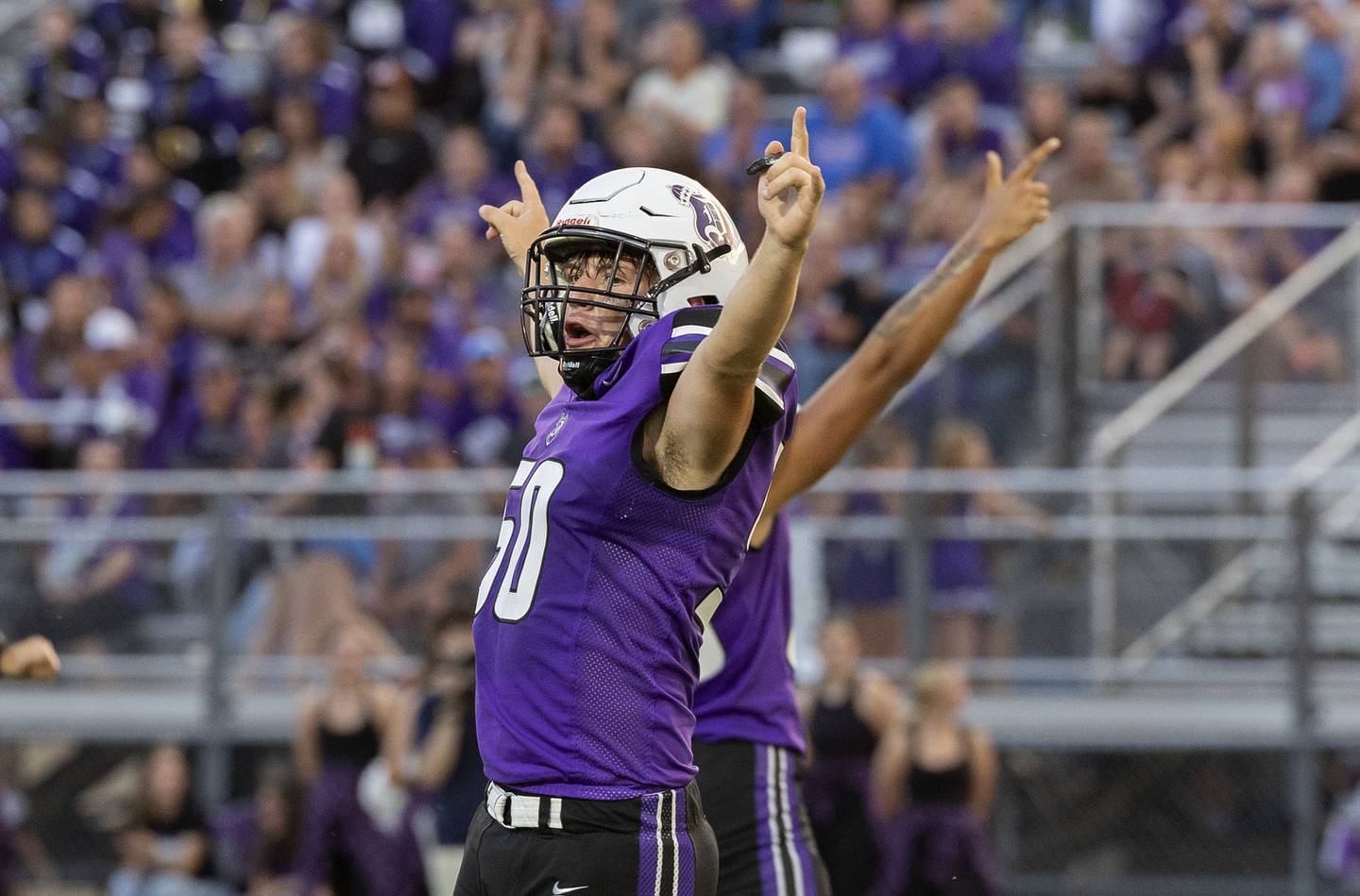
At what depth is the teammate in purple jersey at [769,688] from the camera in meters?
4.79

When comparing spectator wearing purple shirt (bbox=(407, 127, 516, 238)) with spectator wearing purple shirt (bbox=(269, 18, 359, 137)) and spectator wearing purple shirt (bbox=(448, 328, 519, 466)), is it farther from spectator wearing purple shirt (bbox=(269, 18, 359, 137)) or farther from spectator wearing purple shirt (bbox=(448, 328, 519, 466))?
spectator wearing purple shirt (bbox=(448, 328, 519, 466))

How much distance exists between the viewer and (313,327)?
11.9m

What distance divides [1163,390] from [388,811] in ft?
14.2

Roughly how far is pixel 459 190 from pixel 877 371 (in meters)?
7.75

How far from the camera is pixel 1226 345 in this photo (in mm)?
10336

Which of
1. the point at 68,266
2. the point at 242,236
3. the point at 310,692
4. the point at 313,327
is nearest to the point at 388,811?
the point at 310,692

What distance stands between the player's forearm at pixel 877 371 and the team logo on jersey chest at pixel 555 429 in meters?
0.95

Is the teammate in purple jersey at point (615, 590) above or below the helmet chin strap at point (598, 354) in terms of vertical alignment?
below

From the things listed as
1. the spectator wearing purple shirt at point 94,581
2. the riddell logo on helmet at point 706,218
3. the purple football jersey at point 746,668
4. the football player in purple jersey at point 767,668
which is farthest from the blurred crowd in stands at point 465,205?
the riddell logo on helmet at point 706,218

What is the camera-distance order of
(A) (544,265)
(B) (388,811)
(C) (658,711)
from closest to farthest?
(C) (658,711) → (A) (544,265) → (B) (388,811)

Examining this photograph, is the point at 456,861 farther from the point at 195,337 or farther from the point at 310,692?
the point at 195,337

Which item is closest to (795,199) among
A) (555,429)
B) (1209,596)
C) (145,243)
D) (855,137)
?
(555,429)

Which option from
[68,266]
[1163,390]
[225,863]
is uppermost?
[68,266]

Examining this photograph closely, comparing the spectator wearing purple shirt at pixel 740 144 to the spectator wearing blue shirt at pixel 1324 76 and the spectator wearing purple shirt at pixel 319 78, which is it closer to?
the spectator wearing purple shirt at pixel 319 78
